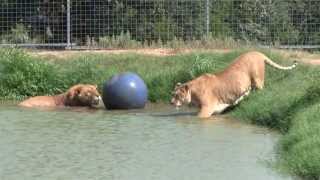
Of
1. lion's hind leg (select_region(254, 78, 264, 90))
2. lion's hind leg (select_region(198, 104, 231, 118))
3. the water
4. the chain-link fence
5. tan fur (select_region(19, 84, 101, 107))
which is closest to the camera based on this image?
the water

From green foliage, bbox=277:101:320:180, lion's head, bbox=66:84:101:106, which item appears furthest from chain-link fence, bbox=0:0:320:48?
green foliage, bbox=277:101:320:180

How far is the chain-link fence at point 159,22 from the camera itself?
22.9 meters

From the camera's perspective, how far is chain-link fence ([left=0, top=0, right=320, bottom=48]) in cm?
2289

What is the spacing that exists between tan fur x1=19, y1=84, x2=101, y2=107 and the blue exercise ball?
0.23 m

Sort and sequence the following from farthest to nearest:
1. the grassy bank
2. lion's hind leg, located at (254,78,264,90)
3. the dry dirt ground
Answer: the dry dirt ground
lion's hind leg, located at (254,78,264,90)
the grassy bank

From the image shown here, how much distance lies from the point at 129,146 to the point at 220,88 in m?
4.09

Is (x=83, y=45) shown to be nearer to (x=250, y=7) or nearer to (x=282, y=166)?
(x=250, y=7)

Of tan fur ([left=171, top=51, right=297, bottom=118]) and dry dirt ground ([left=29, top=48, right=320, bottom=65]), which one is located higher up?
dry dirt ground ([left=29, top=48, right=320, bottom=65])

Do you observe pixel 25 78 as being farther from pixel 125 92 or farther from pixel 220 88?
pixel 220 88

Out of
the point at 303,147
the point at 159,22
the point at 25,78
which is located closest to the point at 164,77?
the point at 25,78

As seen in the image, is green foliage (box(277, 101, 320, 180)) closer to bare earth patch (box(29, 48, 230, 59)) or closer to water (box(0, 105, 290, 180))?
water (box(0, 105, 290, 180))

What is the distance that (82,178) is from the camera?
10555 millimetres

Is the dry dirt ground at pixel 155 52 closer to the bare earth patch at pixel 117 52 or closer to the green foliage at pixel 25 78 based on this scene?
the bare earth patch at pixel 117 52

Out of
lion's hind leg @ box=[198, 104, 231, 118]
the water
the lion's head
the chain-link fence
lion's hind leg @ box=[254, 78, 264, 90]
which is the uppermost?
the chain-link fence
